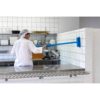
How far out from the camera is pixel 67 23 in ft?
13.9

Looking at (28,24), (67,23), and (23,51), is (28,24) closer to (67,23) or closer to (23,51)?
(67,23)

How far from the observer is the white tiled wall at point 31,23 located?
4016 millimetres

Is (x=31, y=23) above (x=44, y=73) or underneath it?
above

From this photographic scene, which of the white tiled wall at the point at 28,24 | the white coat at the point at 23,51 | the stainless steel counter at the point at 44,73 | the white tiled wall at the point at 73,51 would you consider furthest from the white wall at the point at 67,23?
the stainless steel counter at the point at 44,73

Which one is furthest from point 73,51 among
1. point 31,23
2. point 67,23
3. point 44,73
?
point 31,23

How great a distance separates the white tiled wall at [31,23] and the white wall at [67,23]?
0.37ft

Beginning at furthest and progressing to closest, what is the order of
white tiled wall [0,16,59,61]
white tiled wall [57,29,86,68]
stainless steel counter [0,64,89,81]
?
white tiled wall [0,16,59,61]
white tiled wall [57,29,86,68]
stainless steel counter [0,64,89,81]

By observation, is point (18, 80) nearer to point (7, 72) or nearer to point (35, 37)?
point (7, 72)

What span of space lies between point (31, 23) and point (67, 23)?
38.9 inches

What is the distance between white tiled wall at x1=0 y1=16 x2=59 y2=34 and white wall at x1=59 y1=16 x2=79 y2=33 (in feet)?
0.37

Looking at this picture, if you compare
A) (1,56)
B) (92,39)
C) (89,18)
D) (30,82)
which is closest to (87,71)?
(92,39)

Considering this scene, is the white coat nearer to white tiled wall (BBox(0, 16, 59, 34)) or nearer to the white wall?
white tiled wall (BBox(0, 16, 59, 34))

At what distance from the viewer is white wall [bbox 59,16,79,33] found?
4.23m

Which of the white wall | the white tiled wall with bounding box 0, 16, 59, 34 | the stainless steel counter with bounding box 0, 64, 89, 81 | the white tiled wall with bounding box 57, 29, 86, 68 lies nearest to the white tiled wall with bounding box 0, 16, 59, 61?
the white tiled wall with bounding box 0, 16, 59, 34
